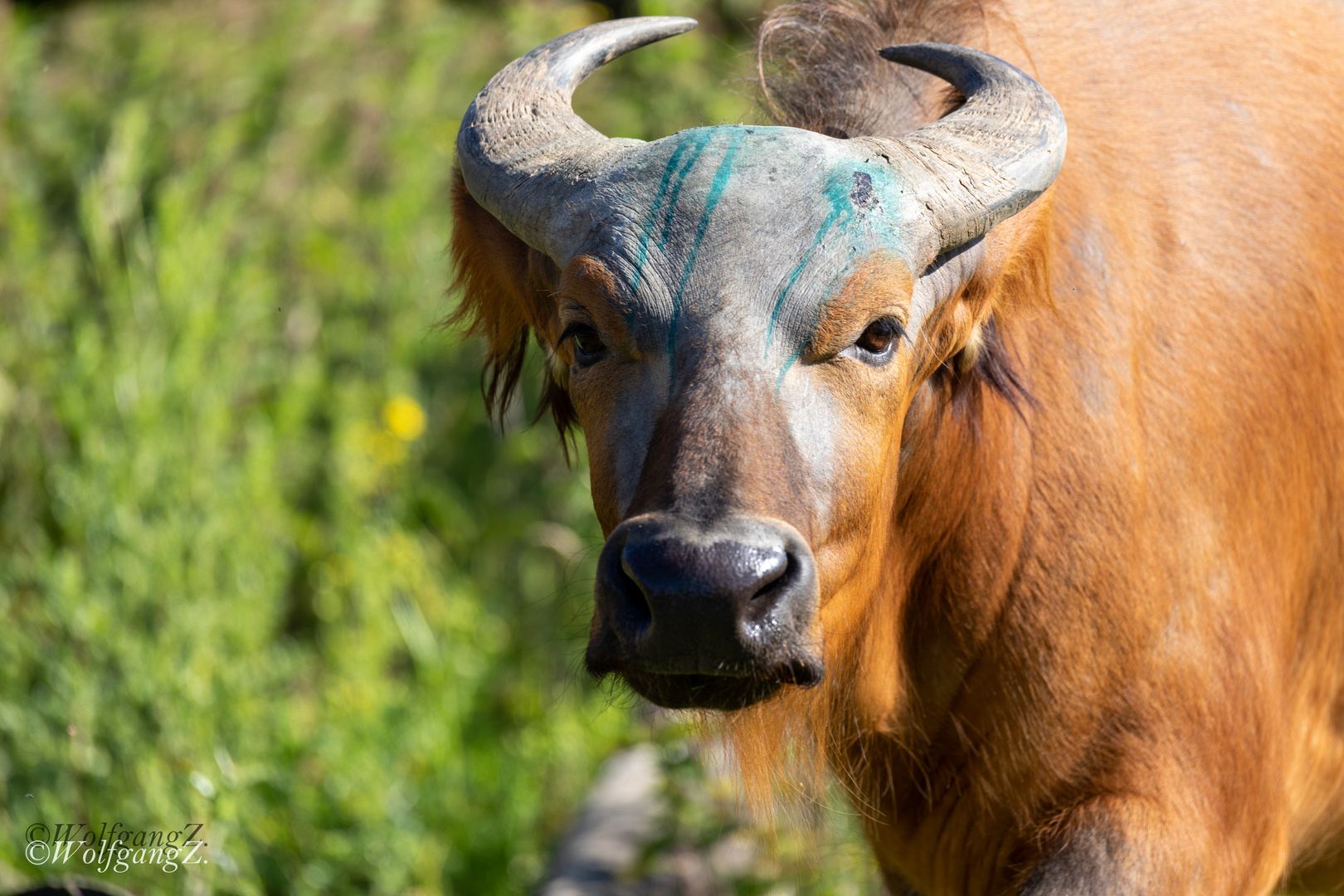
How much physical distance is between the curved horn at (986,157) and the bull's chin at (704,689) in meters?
0.89

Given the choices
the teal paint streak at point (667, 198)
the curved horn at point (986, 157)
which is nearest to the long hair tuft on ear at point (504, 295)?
the teal paint streak at point (667, 198)

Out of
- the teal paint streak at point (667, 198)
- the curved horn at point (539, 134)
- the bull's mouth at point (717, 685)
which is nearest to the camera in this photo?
the bull's mouth at point (717, 685)

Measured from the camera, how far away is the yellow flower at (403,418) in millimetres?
5602

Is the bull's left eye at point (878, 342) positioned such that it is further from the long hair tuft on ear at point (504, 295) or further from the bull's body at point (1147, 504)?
the long hair tuft on ear at point (504, 295)

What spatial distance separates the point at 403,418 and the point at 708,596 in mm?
3915

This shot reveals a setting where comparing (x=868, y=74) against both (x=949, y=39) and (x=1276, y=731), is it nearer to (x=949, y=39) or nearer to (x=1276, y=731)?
(x=949, y=39)

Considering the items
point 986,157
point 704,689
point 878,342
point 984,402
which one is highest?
point 986,157

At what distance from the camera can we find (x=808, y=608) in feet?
6.89

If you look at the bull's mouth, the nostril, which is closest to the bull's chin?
the bull's mouth

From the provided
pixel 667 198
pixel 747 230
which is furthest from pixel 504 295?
pixel 747 230

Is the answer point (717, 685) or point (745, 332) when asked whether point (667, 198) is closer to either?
point (745, 332)

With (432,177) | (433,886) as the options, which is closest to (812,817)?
(433,886)

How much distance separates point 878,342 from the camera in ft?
7.59

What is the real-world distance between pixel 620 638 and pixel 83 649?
3.22 m
